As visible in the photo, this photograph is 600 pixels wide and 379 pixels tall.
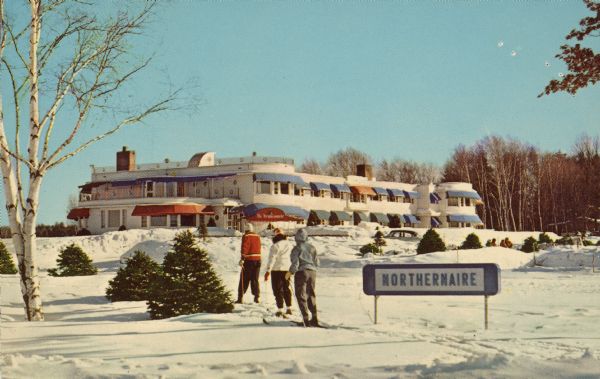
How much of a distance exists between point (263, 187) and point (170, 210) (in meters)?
7.51

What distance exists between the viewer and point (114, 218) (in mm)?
55625

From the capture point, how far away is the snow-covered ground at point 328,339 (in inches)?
304

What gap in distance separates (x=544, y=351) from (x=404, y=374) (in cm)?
283

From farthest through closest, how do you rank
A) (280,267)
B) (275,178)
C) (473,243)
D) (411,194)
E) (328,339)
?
1. (411,194)
2. (275,178)
3. (473,243)
4. (280,267)
5. (328,339)

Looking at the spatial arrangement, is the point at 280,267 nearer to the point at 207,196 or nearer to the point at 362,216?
the point at 207,196

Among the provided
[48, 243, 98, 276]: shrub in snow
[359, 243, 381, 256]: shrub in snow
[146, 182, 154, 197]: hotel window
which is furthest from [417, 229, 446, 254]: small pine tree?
[146, 182, 154, 197]: hotel window

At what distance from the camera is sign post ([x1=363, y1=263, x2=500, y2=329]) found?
11.5m

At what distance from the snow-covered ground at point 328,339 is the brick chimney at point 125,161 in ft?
131

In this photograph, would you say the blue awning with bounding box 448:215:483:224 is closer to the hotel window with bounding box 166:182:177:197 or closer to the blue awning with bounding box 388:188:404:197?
the blue awning with bounding box 388:188:404:197

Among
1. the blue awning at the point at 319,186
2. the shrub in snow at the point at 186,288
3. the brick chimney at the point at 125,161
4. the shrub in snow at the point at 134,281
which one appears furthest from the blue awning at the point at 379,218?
the shrub in snow at the point at 186,288

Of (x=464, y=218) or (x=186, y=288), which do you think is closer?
(x=186, y=288)

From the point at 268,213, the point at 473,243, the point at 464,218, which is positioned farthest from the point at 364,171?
the point at 473,243

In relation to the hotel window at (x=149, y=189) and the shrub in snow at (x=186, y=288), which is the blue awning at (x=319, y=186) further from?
the shrub in snow at (x=186, y=288)

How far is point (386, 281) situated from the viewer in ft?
39.3
